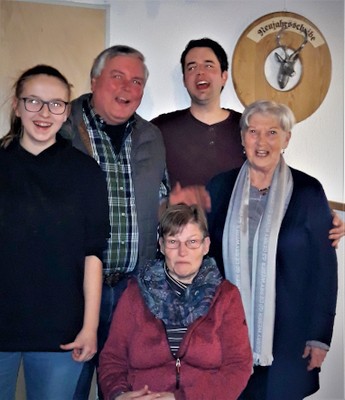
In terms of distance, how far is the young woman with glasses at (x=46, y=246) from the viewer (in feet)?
5.21

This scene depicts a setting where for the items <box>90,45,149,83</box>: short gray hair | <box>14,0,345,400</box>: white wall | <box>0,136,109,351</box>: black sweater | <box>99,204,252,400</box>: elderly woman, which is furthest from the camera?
<box>14,0,345,400</box>: white wall

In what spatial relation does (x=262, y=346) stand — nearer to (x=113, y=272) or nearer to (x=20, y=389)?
(x=113, y=272)

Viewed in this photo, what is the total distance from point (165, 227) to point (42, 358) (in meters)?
0.57

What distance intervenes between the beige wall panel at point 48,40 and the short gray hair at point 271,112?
0.65 m

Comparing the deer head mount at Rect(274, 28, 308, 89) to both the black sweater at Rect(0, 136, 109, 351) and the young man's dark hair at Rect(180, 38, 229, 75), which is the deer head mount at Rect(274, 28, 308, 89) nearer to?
the young man's dark hair at Rect(180, 38, 229, 75)

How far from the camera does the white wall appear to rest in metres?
2.17

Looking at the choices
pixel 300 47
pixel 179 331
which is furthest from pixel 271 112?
pixel 179 331

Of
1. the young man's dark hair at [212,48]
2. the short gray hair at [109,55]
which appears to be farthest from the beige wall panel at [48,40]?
the young man's dark hair at [212,48]

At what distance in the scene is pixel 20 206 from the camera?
161cm

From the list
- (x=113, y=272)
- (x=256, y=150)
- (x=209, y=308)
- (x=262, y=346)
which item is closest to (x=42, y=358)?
(x=113, y=272)

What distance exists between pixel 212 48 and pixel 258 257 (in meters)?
0.88

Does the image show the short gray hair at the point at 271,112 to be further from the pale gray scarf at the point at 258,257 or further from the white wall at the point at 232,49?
the pale gray scarf at the point at 258,257

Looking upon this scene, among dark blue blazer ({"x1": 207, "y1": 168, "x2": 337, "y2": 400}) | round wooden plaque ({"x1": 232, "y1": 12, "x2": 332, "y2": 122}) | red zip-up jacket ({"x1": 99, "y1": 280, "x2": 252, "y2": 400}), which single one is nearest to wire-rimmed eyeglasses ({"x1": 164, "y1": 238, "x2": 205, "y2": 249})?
red zip-up jacket ({"x1": 99, "y1": 280, "x2": 252, "y2": 400})

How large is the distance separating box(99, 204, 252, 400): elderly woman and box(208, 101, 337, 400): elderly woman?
0.34 metres
